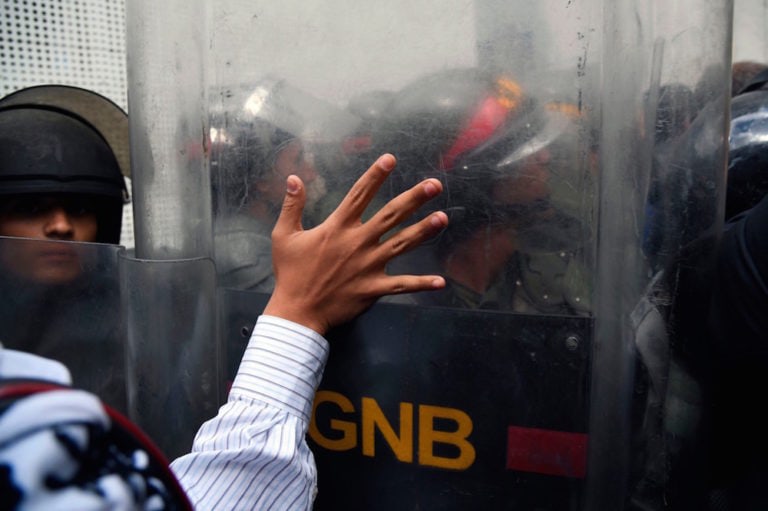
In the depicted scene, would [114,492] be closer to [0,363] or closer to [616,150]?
[0,363]

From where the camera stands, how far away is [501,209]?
842 mm

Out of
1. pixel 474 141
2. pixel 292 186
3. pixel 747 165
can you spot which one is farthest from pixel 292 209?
pixel 747 165

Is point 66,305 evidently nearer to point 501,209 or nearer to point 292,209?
point 292,209

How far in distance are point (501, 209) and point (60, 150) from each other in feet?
3.95

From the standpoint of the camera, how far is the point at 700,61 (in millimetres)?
753

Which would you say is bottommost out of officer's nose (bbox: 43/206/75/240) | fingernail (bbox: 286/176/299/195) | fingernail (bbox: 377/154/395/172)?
officer's nose (bbox: 43/206/75/240)

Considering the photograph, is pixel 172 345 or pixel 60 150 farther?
pixel 60 150

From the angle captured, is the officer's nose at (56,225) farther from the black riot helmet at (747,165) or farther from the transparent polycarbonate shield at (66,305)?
the black riot helmet at (747,165)

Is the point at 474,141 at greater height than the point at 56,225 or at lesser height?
greater

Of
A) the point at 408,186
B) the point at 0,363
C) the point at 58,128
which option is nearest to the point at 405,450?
the point at 408,186

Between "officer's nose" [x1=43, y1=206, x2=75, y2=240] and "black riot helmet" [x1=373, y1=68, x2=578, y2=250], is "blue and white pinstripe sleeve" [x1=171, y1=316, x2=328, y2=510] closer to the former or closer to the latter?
"black riot helmet" [x1=373, y1=68, x2=578, y2=250]

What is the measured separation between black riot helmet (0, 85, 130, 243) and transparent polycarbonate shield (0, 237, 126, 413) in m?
0.55

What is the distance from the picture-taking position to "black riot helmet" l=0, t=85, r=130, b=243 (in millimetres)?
1506

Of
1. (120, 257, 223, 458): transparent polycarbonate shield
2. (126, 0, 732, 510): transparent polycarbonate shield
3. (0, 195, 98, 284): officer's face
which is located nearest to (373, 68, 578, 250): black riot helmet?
(126, 0, 732, 510): transparent polycarbonate shield
